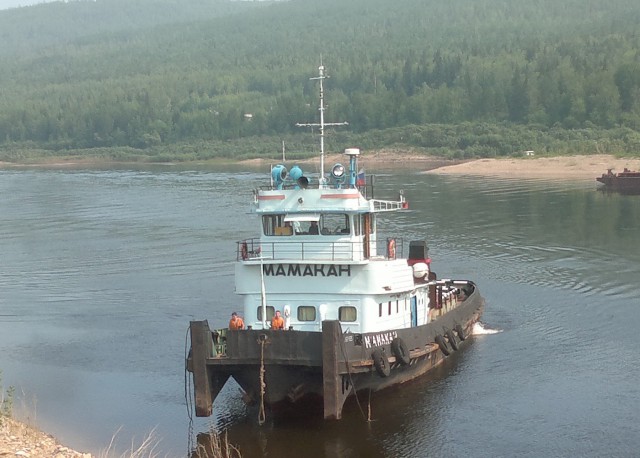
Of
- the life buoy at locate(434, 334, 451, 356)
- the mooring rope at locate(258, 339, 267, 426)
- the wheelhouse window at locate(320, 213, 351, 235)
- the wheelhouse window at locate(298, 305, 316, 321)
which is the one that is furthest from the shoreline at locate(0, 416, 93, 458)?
the life buoy at locate(434, 334, 451, 356)

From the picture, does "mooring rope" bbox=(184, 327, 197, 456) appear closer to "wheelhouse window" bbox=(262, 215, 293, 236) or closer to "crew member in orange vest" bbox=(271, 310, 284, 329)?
"crew member in orange vest" bbox=(271, 310, 284, 329)

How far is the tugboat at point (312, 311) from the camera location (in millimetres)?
22844

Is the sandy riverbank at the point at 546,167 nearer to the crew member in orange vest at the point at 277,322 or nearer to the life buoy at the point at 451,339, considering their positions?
the life buoy at the point at 451,339

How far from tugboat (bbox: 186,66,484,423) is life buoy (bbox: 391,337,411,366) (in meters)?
0.02

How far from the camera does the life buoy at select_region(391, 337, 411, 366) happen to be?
24359 millimetres

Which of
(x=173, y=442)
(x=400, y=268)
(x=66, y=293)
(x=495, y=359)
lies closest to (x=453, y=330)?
(x=495, y=359)

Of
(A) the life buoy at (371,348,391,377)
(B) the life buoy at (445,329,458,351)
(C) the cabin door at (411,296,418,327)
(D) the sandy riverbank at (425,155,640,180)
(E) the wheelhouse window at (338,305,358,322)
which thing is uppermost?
(E) the wheelhouse window at (338,305,358,322)

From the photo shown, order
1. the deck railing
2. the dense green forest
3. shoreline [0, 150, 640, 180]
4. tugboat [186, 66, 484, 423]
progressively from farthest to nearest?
the dense green forest, shoreline [0, 150, 640, 180], the deck railing, tugboat [186, 66, 484, 423]

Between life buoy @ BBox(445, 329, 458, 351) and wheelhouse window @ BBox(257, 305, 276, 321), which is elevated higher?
wheelhouse window @ BBox(257, 305, 276, 321)

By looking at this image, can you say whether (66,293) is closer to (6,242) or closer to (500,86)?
(6,242)

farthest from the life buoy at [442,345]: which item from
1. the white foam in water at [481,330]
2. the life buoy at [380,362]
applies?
the white foam in water at [481,330]

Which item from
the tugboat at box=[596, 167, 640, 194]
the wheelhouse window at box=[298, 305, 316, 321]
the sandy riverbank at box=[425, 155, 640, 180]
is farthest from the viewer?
the sandy riverbank at box=[425, 155, 640, 180]

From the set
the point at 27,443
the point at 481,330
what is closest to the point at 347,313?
the point at 27,443

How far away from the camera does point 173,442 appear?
23734 millimetres
